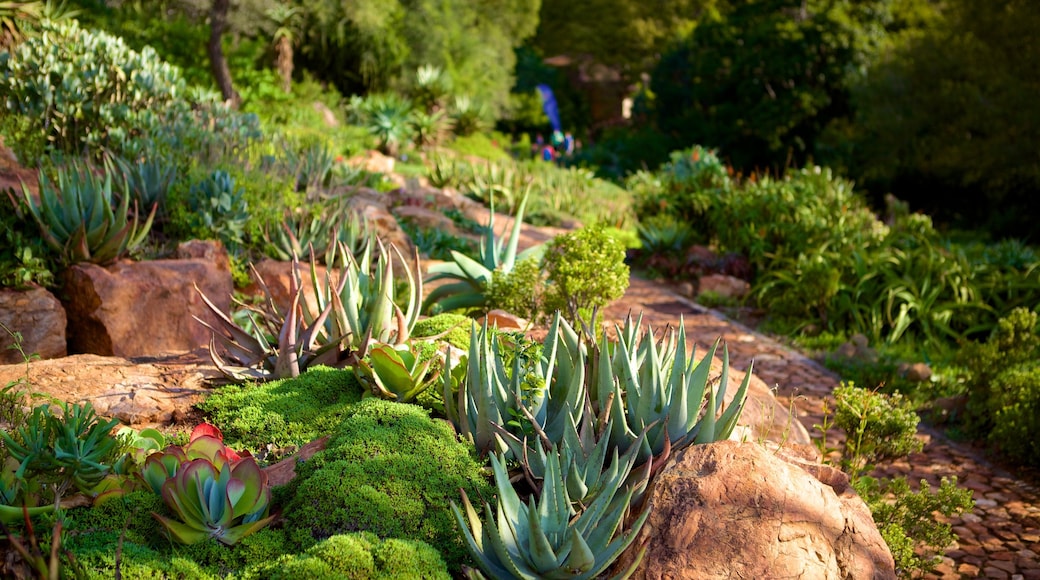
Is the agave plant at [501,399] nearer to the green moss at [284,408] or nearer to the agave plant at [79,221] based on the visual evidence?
the green moss at [284,408]

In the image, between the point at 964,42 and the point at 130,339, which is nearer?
the point at 130,339

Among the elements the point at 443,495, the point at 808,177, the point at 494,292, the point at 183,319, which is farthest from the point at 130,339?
the point at 808,177

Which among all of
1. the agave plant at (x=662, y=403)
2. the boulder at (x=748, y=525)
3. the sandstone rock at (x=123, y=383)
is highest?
the agave plant at (x=662, y=403)

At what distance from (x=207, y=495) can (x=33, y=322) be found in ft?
9.54

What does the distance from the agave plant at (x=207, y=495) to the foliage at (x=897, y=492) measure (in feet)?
8.67

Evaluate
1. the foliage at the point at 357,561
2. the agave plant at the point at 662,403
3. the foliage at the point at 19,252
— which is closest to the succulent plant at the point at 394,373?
the agave plant at the point at 662,403

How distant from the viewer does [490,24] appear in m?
27.3

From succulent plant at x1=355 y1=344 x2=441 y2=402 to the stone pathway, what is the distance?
1258 millimetres

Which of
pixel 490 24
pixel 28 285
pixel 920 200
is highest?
pixel 490 24

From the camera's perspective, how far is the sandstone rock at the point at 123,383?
4.04 m

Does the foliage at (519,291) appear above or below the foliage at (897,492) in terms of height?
above

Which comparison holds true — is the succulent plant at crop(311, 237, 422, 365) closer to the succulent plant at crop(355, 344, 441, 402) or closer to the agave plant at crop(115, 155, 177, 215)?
the succulent plant at crop(355, 344, 441, 402)

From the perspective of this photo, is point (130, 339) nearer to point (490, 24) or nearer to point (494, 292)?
point (494, 292)

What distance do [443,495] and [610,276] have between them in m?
2.98
